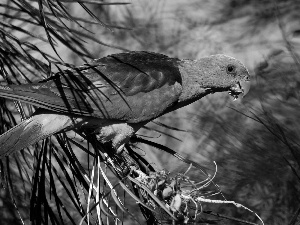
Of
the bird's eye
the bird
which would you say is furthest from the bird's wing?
the bird's eye

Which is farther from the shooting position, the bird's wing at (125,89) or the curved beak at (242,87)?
the curved beak at (242,87)

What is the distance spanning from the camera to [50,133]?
1.37 meters

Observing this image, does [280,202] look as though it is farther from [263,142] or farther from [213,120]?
[213,120]

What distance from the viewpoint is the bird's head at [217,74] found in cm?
171

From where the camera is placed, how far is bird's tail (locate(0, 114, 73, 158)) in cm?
130

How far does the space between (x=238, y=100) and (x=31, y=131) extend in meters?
0.81

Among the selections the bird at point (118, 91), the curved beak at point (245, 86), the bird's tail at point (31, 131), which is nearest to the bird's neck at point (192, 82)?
the bird at point (118, 91)

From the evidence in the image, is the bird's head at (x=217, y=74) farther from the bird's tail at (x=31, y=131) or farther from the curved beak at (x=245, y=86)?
the bird's tail at (x=31, y=131)

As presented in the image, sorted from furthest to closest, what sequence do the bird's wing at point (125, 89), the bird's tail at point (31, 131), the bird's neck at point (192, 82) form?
the bird's neck at point (192, 82) < the bird's wing at point (125, 89) < the bird's tail at point (31, 131)

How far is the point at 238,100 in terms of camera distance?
194 cm

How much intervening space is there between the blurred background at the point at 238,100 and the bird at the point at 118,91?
79mm

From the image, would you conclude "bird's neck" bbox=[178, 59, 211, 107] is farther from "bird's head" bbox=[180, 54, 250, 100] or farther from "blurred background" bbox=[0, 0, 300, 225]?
"blurred background" bbox=[0, 0, 300, 225]

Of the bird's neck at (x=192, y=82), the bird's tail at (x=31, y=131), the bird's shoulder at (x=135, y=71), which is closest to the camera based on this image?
the bird's tail at (x=31, y=131)

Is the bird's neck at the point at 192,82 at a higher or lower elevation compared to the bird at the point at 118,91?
higher
